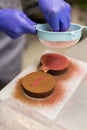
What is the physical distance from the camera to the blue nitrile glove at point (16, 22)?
543mm

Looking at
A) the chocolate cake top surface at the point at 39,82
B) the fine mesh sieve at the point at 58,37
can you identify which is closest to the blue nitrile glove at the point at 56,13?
the fine mesh sieve at the point at 58,37

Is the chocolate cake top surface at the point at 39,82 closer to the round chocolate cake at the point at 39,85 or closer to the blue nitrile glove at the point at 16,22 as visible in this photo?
the round chocolate cake at the point at 39,85

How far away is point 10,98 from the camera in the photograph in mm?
531

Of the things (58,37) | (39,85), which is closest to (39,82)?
(39,85)

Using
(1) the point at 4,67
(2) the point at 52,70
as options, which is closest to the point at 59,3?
(2) the point at 52,70

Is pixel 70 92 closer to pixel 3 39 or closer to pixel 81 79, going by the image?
pixel 81 79

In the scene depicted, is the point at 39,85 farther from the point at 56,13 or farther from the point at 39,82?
the point at 56,13

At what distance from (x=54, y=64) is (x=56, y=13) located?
15 cm

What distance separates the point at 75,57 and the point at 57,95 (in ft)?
0.74

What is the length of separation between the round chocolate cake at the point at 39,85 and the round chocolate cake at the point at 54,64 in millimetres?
38

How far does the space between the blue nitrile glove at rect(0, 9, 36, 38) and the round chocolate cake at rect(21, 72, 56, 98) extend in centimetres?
12

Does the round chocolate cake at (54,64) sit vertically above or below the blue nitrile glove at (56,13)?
below

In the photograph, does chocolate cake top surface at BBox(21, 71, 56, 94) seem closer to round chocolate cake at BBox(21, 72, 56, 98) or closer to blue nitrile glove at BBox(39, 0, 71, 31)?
round chocolate cake at BBox(21, 72, 56, 98)

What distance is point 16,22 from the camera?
55 cm
